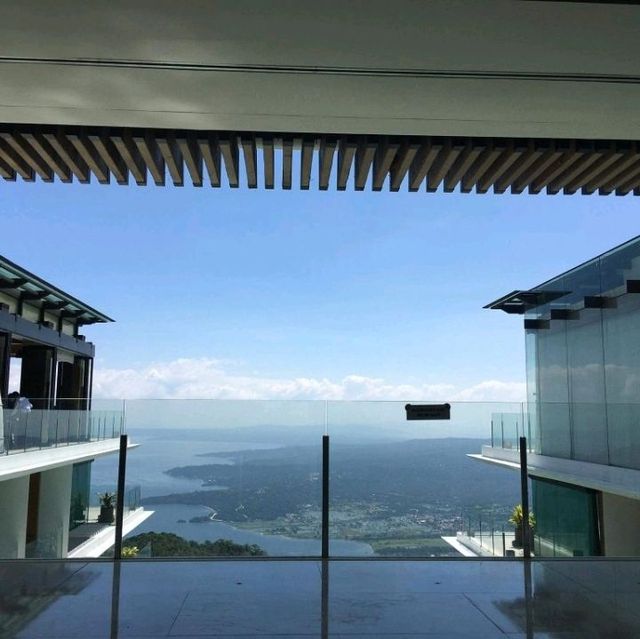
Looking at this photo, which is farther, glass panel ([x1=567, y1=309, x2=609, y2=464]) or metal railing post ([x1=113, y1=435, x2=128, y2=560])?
glass panel ([x1=567, y1=309, x2=609, y2=464])

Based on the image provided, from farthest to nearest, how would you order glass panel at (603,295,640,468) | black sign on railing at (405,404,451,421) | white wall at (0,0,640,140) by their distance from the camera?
glass panel at (603,295,640,468)
black sign on railing at (405,404,451,421)
white wall at (0,0,640,140)

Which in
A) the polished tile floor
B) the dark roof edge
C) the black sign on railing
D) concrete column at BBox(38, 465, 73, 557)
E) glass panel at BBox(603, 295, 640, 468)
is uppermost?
the dark roof edge

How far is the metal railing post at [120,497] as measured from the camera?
5.71 meters

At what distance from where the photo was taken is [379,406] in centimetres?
618

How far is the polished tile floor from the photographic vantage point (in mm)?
3727

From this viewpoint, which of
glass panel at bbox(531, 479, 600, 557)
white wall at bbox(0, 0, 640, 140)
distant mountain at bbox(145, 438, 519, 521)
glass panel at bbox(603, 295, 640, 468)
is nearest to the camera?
white wall at bbox(0, 0, 640, 140)

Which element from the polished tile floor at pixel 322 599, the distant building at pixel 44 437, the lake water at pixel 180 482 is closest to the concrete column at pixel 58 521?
the distant building at pixel 44 437

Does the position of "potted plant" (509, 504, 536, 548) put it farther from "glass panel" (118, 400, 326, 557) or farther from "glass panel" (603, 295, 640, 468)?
"glass panel" (603, 295, 640, 468)

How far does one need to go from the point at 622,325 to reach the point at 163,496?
9807 mm

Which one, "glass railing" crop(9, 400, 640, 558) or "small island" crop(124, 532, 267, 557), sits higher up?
"glass railing" crop(9, 400, 640, 558)

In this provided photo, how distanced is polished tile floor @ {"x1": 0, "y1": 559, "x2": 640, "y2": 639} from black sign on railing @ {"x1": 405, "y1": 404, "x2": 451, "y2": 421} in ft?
4.22

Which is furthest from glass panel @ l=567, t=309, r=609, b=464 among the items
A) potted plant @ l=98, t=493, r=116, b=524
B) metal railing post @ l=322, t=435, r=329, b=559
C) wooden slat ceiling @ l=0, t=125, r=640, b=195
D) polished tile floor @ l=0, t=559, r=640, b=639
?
potted plant @ l=98, t=493, r=116, b=524

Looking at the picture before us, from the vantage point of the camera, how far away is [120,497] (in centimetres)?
594

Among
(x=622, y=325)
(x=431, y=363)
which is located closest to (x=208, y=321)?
(x=431, y=363)
